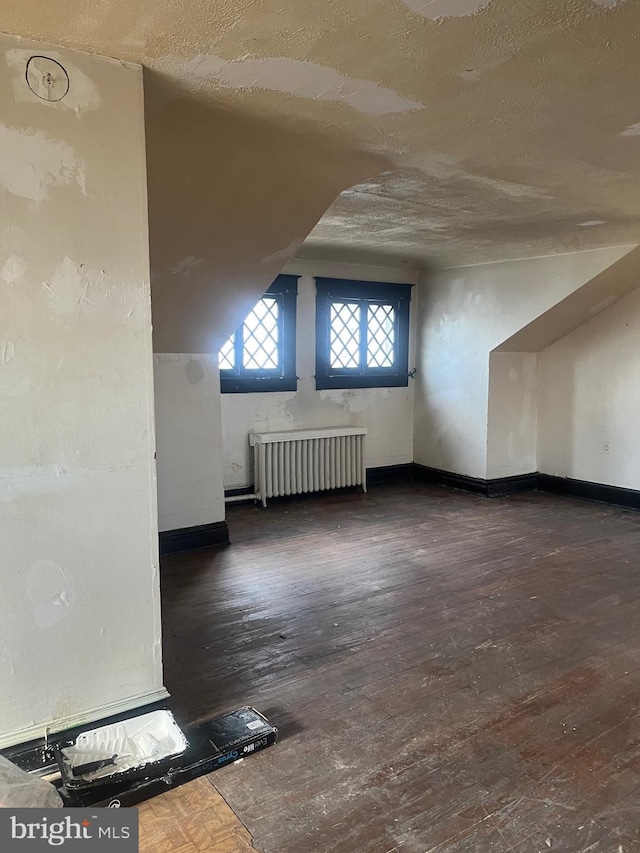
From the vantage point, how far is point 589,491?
18.5 feet

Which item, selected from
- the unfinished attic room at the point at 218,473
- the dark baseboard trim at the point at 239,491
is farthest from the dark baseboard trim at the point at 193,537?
the dark baseboard trim at the point at 239,491

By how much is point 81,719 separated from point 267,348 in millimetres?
Answer: 3922

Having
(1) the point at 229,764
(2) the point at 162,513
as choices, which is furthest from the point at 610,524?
(1) the point at 229,764

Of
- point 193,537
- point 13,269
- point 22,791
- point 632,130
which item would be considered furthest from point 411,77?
point 193,537

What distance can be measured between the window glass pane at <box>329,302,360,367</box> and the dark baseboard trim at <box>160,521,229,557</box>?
87.5 inches

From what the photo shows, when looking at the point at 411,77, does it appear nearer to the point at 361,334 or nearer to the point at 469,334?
the point at 469,334

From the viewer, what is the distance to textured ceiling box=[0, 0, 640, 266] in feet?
5.12

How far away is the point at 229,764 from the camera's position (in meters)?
2.09

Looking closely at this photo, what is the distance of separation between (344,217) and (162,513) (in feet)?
7.78

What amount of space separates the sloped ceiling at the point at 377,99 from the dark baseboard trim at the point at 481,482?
2.82 m

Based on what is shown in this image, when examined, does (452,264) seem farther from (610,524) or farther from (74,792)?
(74,792)

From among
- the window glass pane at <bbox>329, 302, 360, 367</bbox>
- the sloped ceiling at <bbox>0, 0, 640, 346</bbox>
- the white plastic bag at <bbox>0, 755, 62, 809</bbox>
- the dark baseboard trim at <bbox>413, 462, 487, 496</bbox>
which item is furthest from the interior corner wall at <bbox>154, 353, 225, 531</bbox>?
the dark baseboard trim at <bbox>413, 462, 487, 496</bbox>

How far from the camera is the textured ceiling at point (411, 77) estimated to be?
1.56 metres

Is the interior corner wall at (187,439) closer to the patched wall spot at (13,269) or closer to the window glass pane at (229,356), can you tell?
the window glass pane at (229,356)
